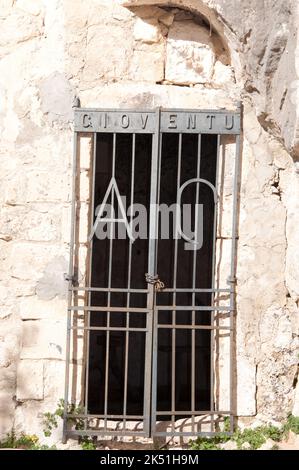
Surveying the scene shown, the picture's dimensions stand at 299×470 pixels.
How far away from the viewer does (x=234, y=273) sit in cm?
506

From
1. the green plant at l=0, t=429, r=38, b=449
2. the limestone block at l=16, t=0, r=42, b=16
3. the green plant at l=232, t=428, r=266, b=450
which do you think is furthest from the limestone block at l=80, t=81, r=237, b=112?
the green plant at l=0, t=429, r=38, b=449

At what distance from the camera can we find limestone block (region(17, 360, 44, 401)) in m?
4.98

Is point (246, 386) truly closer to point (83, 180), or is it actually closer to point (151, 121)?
point (83, 180)

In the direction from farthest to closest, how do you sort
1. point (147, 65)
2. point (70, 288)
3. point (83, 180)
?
point (147, 65) → point (83, 180) → point (70, 288)

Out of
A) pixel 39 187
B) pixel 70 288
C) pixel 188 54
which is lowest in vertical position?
pixel 70 288

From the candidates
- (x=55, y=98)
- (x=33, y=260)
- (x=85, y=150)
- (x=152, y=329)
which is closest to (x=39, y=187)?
(x=85, y=150)

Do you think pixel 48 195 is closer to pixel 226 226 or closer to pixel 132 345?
pixel 226 226

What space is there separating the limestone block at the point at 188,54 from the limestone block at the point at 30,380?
7.75ft

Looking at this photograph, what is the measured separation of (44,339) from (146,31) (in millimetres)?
2427

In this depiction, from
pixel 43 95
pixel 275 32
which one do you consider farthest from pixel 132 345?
pixel 275 32

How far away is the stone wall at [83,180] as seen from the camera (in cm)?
501

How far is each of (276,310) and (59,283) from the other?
1607 millimetres

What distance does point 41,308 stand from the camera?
5.04 meters

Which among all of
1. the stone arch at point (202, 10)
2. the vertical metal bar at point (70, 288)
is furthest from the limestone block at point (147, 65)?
the vertical metal bar at point (70, 288)
